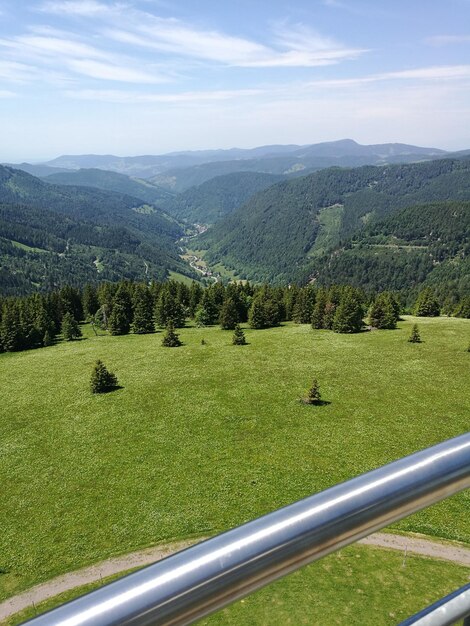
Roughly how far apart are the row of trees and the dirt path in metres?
45.7

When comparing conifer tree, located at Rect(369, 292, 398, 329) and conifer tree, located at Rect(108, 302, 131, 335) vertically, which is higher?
conifer tree, located at Rect(369, 292, 398, 329)

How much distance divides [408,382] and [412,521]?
24477 mm

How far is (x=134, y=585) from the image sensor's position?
4.50 feet

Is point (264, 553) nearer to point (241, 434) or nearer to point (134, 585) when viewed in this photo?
point (134, 585)

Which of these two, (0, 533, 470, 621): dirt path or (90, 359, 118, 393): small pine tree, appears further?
(90, 359, 118, 393): small pine tree

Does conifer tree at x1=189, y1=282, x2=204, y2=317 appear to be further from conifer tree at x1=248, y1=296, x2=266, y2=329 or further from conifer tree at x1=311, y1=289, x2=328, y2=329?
conifer tree at x1=311, y1=289, x2=328, y2=329

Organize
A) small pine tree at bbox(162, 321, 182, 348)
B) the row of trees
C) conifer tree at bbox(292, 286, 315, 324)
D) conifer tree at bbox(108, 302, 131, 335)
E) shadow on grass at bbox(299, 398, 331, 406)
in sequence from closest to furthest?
shadow on grass at bbox(299, 398, 331, 406) < small pine tree at bbox(162, 321, 182, 348) < the row of trees < conifer tree at bbox(108, 302, 131, 335) < conifer tree at bbox(292, 286, 315, 324)

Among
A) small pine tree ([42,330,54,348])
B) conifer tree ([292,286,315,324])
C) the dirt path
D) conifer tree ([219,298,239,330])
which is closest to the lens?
the dirt path

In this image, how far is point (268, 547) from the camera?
153 cm

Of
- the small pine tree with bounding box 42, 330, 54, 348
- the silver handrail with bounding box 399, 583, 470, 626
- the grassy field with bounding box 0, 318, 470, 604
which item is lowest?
the small pine tree with bounding box 42, 330, 54, 348

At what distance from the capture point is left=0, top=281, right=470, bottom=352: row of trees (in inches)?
2820

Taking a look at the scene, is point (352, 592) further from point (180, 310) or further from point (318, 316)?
Result: point (180, 310)

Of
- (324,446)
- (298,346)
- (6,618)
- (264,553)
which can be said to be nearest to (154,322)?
(298,346)

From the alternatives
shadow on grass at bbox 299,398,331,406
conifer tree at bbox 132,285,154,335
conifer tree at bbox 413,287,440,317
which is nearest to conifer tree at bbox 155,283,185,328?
conifer tree at bbox 132,285,154,335
